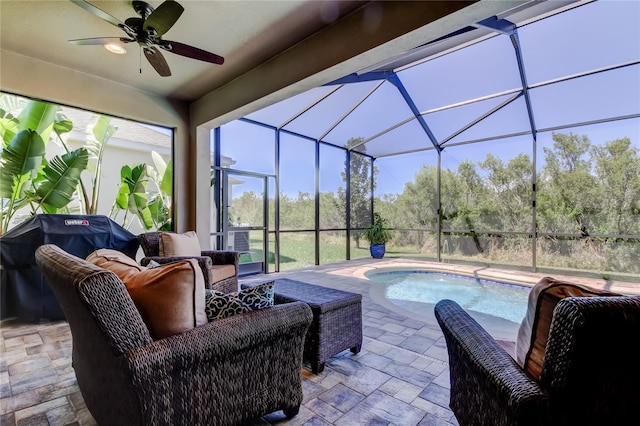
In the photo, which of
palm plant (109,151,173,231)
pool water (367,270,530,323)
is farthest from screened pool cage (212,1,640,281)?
pool water (367,270,530,323)

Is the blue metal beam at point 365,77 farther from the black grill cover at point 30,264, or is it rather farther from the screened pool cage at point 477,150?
the black grill cover at point 30,264

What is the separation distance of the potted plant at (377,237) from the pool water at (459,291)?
155 centimetres

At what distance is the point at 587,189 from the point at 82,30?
8.21 metres

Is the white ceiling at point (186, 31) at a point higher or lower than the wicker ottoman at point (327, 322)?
higher

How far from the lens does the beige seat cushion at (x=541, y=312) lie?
1021 millimetres

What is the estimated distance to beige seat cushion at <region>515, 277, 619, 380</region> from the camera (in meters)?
1.02

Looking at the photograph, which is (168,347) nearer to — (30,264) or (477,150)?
(30,264)

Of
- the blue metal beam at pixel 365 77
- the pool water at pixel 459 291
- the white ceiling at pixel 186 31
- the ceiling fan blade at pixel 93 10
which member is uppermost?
the blue metal beam at pixel 365 77

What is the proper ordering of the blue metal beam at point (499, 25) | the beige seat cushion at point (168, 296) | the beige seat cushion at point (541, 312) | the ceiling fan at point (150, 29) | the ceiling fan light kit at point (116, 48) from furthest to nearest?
the blue metal beam at point (499, 25) → the ceiling fan light kit at point (116, 48) → the ceiling fan at point (150, 29) → the beige seat cushion at point (168, 296) → the beige seat cushion at point (541, 312)

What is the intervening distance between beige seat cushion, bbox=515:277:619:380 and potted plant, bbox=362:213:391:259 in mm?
7120

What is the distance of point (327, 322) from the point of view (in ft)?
7.38

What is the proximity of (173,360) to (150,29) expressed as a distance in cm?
248

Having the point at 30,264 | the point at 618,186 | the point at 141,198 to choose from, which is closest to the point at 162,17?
the point at 30,264

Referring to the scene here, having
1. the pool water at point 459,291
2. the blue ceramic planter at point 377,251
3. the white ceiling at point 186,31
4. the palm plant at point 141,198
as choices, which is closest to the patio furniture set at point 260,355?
the white ceiling at point 186,31
